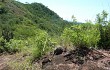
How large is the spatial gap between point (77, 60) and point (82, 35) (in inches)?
20.5

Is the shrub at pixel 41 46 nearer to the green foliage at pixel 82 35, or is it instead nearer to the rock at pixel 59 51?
the rock at pixel 59 51

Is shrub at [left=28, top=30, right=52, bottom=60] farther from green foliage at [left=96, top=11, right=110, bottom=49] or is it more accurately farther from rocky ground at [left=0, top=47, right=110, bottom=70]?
green foliage at [left=96, top=11, right=110, bottom=49]

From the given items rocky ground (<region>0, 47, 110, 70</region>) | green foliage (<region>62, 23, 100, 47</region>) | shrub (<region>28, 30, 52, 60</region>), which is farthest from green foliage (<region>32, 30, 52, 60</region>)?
green foliage (<region>62, 23, 100, 47</region>)

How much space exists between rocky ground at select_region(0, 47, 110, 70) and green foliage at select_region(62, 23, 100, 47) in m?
0.17

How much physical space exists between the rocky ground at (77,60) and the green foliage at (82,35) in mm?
174

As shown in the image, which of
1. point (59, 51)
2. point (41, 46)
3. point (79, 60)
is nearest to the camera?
point (79, 60)

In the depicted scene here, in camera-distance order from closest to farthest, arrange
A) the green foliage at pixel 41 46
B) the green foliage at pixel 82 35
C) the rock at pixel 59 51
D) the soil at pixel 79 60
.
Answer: the soil at pixel 79 60 < the green foliage at pixel 82 35 < the rock at pixel 59 51 < the green foliage at pixel 41 46

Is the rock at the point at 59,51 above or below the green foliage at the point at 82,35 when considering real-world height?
below

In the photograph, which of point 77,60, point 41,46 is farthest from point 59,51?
point 77,60

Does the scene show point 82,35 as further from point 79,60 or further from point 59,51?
point 59,51

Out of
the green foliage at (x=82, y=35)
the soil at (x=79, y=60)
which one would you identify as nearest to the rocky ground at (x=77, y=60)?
the soil at (x=79, y=60)

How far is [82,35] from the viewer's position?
213 inches

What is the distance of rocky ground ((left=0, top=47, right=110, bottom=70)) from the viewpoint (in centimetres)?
509

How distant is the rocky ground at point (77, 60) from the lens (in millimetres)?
5086
